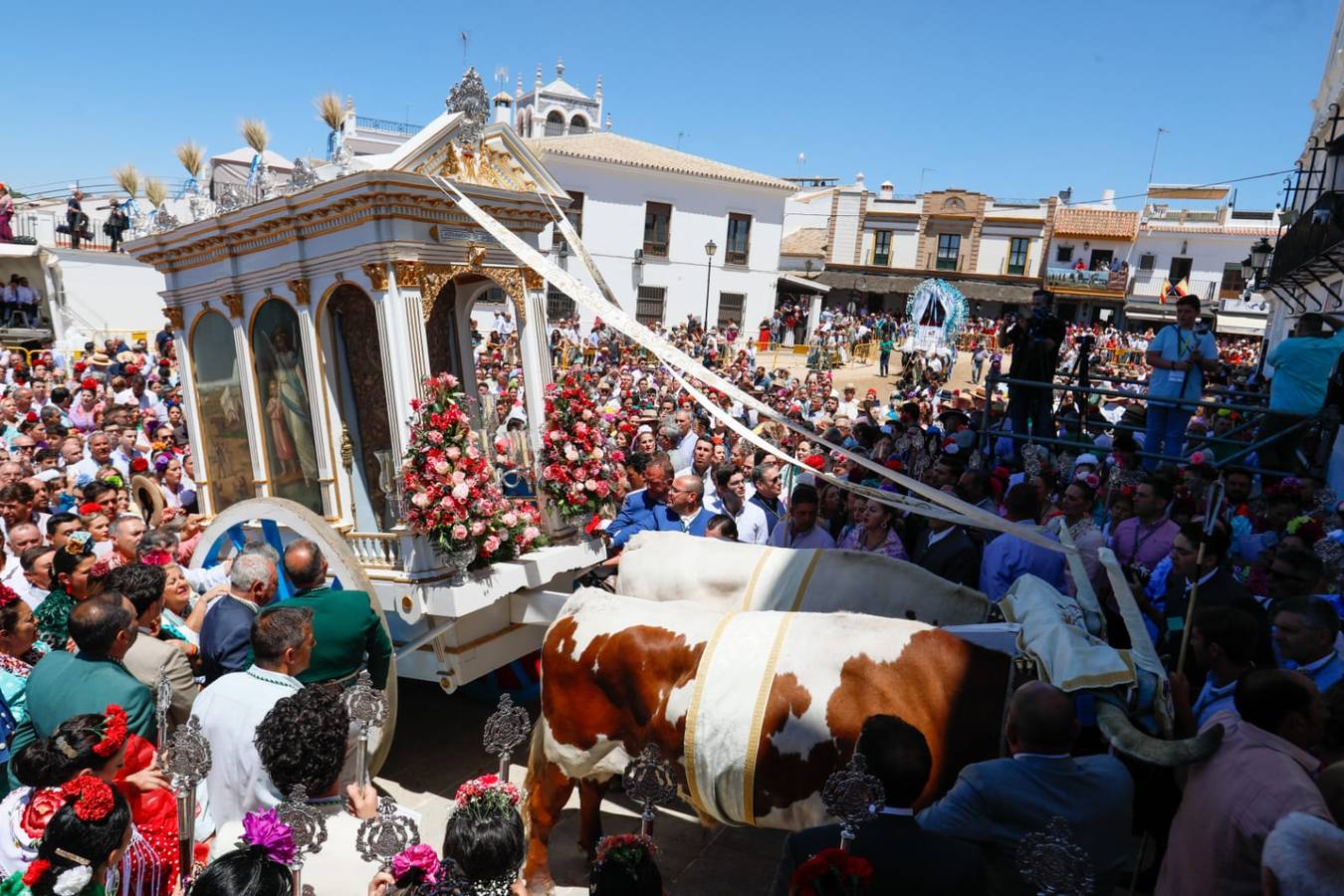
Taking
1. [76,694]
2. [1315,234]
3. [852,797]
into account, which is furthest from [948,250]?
[76,694]

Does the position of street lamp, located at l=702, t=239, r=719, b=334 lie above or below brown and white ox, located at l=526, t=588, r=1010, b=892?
above

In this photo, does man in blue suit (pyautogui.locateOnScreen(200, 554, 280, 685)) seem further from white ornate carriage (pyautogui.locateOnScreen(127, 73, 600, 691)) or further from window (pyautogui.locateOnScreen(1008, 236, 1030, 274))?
window (pyautogui.locateOnScreen(1008, 236, 1030, 274))

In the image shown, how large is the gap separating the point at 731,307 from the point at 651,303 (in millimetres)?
3689

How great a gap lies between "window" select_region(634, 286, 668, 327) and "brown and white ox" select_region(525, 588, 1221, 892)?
101 ft

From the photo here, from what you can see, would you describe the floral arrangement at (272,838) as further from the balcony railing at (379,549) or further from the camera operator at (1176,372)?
the camera operator at (1176,372)

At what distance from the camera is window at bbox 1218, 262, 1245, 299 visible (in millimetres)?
42438

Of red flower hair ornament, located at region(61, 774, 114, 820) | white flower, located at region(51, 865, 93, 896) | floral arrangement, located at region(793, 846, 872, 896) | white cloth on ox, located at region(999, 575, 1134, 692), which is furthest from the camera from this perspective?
white cloth on ox, located at region(999, 575, 1134, 692)

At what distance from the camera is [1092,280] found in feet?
139

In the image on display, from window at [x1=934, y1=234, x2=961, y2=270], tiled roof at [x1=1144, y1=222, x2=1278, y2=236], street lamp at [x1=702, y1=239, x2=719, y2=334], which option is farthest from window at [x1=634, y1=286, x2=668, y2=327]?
tiled roof at [x1=1144, y1=222, x2=1278, y2=236]

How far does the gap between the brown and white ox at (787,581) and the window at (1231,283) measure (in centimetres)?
4756

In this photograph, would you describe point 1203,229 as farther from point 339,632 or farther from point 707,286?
point 339,632

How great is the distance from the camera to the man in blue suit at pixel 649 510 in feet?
19.7

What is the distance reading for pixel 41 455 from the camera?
30.7 feet

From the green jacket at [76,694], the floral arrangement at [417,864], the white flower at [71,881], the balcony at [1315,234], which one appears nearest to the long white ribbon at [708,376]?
the floral arrangement at [417,864]
